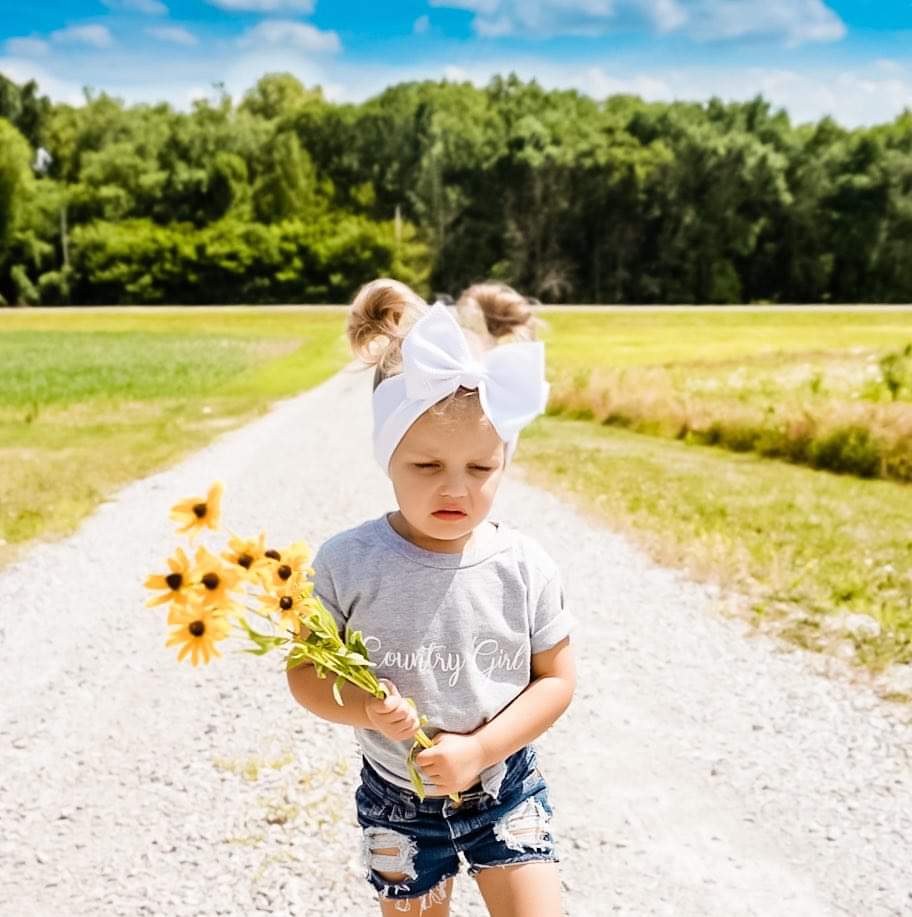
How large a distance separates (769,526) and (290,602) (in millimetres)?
6623

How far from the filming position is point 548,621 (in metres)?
2.16

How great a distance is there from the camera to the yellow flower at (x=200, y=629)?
1555mm

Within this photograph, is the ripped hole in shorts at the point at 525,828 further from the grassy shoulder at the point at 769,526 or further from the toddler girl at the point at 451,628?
the grassy shoulder at the point at 769,526

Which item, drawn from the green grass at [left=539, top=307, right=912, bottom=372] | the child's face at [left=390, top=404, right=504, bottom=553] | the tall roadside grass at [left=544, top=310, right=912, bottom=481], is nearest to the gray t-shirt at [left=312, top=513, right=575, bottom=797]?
the child's face at [left=390, top=404, right=504, bottom=553]

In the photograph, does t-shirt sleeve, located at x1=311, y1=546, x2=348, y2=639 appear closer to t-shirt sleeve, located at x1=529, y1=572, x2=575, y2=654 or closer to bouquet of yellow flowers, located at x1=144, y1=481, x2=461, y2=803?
bouquet of yellow flowers, located at x1=144, y1=481, x2=461, y2=803

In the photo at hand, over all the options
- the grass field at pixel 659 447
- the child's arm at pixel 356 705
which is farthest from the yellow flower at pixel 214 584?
the grass field at pixel 659 447

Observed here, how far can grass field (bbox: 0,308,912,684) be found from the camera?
20.8 ft

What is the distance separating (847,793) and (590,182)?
57926 mm

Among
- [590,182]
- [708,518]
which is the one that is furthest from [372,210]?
A: [708,518]

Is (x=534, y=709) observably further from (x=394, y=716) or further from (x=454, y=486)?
(x=454, y=486)

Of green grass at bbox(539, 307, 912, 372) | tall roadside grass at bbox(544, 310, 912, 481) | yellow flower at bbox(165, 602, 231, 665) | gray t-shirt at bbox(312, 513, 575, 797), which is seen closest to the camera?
yellow flower at bbox(165, 602, 231, 665)

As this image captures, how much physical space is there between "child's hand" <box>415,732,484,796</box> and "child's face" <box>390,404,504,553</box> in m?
0.42

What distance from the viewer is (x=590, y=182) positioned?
58.4 metres

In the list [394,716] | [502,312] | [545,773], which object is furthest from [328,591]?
[545,773]
